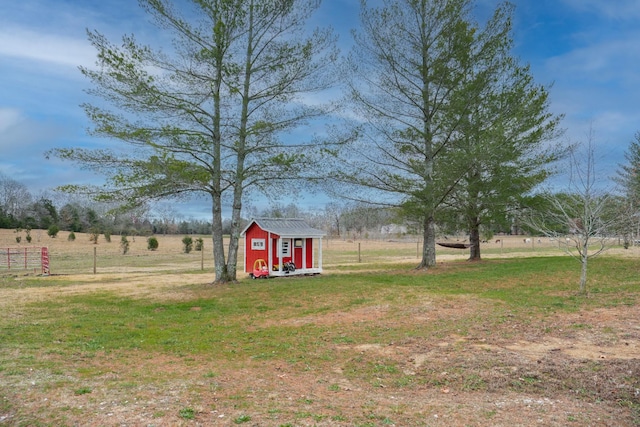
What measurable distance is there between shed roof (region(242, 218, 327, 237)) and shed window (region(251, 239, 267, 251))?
0.65 meters

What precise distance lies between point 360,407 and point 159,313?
6.77 meters

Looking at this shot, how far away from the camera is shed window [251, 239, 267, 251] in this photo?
1642 cm

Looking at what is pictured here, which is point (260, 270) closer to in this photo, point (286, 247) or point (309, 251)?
point (286, 247)

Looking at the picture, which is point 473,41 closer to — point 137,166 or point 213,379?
point 137,166

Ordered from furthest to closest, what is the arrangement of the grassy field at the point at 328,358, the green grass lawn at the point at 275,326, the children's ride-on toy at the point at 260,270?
the children's ride-on toy at the point at 260,270 < the green grass lawn at the point at 275,326 < the grassy field at the point at 328,358

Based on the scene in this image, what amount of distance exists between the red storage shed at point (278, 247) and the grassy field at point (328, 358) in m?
4.42

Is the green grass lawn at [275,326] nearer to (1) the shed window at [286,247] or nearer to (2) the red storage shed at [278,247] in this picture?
(2) the red storage shed at [278,247]

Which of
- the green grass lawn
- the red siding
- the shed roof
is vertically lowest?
the green grass lawn

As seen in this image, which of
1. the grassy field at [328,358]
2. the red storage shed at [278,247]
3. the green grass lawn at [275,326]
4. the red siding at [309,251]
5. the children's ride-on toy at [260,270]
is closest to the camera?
the grassy field at [328,358]

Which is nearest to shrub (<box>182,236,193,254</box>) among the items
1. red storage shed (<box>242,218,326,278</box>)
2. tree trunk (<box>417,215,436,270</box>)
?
red storage shed (<box>242,218,326,278</box>)

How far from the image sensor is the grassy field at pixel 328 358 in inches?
149

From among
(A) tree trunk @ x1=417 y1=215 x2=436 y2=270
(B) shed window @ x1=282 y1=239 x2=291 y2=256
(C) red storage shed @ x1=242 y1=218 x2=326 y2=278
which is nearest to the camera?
(C) red storage shed @ x1=242 y1=218 x2=326 y2=278

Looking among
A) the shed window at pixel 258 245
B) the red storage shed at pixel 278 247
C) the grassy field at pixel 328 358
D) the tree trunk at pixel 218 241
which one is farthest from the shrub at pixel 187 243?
the grassy field at pixel 328 358

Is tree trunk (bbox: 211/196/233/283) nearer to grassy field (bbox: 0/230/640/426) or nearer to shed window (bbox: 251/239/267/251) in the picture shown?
grassy field (bbox: 0/230/640/426)
